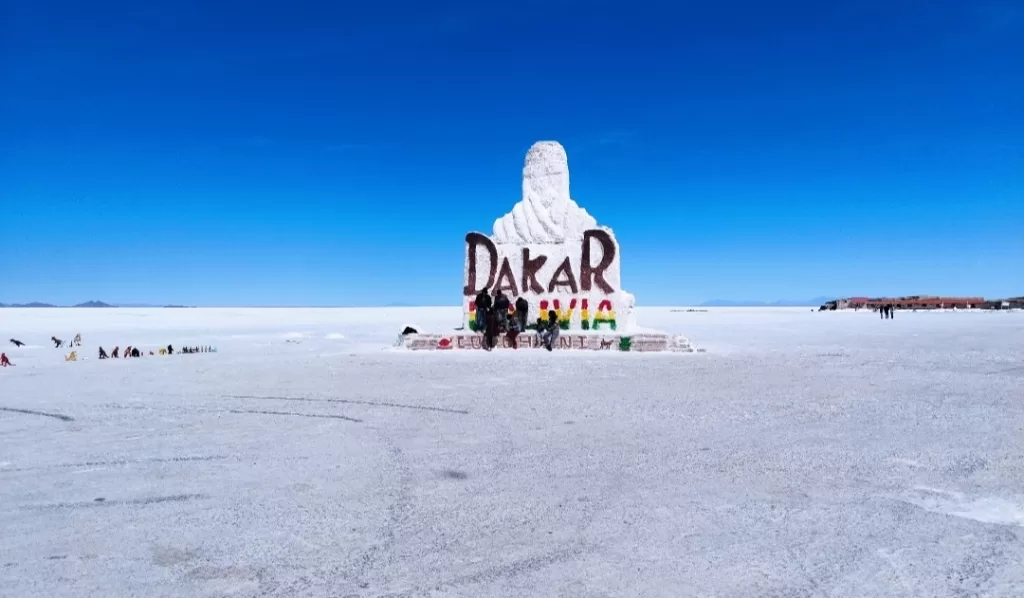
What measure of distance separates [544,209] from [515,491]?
57.1 ft

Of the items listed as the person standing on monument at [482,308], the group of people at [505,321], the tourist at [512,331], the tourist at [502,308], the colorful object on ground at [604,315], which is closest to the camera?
the group of people at [505,321]

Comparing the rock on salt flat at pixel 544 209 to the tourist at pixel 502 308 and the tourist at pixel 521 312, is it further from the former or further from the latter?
the tourist at pixel 502 308

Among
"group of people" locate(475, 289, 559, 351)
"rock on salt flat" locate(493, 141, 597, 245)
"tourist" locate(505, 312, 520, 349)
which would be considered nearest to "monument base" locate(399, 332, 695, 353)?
"tourist" locate(505, 312, 520, 349)

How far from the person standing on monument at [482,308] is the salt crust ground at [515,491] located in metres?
8.83

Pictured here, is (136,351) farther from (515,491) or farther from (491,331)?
(515,491)

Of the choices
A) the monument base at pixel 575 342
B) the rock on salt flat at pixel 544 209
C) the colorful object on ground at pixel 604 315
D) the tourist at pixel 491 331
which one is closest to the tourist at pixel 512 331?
the monument base at pixel 575 342

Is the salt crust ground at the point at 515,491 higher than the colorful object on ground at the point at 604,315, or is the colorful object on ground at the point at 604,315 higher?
the colorful object on ground at the point at 604,315

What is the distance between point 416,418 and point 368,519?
3728mm

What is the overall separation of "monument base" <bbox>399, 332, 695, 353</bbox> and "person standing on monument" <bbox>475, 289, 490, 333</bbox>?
0.45 m

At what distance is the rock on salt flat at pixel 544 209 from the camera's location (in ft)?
70.6

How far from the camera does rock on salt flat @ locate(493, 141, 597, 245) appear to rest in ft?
70.6

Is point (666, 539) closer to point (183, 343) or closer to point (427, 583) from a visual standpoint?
point (427, 583)

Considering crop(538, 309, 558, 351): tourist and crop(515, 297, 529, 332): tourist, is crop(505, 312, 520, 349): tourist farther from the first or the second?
crop(538, 309, 558, 351): tourist

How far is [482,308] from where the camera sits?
19.7m
